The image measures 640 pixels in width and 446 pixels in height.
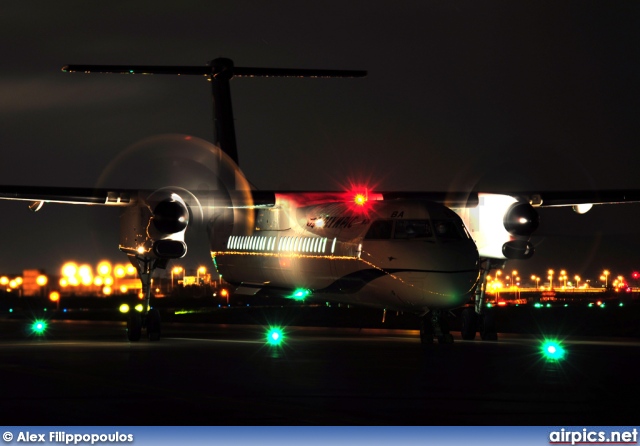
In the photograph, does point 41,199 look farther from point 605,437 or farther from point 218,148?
point 605,437

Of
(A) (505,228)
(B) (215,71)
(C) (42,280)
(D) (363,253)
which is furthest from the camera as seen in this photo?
(C) (42,280)

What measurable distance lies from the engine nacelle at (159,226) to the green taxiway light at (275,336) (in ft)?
11.1

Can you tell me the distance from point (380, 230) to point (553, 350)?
4982 mm

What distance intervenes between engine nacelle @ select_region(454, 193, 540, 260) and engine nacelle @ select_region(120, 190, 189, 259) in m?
8.06

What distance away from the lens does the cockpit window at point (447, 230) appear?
25.6 metres

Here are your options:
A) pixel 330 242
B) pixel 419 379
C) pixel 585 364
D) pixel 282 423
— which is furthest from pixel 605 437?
pixel 330 242

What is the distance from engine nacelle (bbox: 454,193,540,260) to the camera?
30.1m

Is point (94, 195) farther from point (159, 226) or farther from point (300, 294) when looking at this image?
point (300, 294)

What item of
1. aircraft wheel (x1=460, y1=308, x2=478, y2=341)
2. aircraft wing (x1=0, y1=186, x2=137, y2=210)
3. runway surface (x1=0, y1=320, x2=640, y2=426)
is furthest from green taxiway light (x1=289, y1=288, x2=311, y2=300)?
aircraft wing (x1=0, y1=186, x2=137, y2=210)

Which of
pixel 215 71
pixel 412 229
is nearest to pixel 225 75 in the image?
pixel 215 71

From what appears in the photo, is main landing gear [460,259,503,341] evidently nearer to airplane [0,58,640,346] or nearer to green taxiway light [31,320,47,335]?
airplane [0,58,640,346]

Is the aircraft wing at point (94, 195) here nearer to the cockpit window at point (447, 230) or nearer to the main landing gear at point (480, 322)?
the main landing gear at point (480, 322)

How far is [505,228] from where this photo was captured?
3030cm

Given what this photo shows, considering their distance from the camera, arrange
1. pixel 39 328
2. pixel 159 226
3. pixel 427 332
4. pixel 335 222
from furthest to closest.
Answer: pixel 39 328, pixel 159 226, pixel 335 222, pixel 427 332
